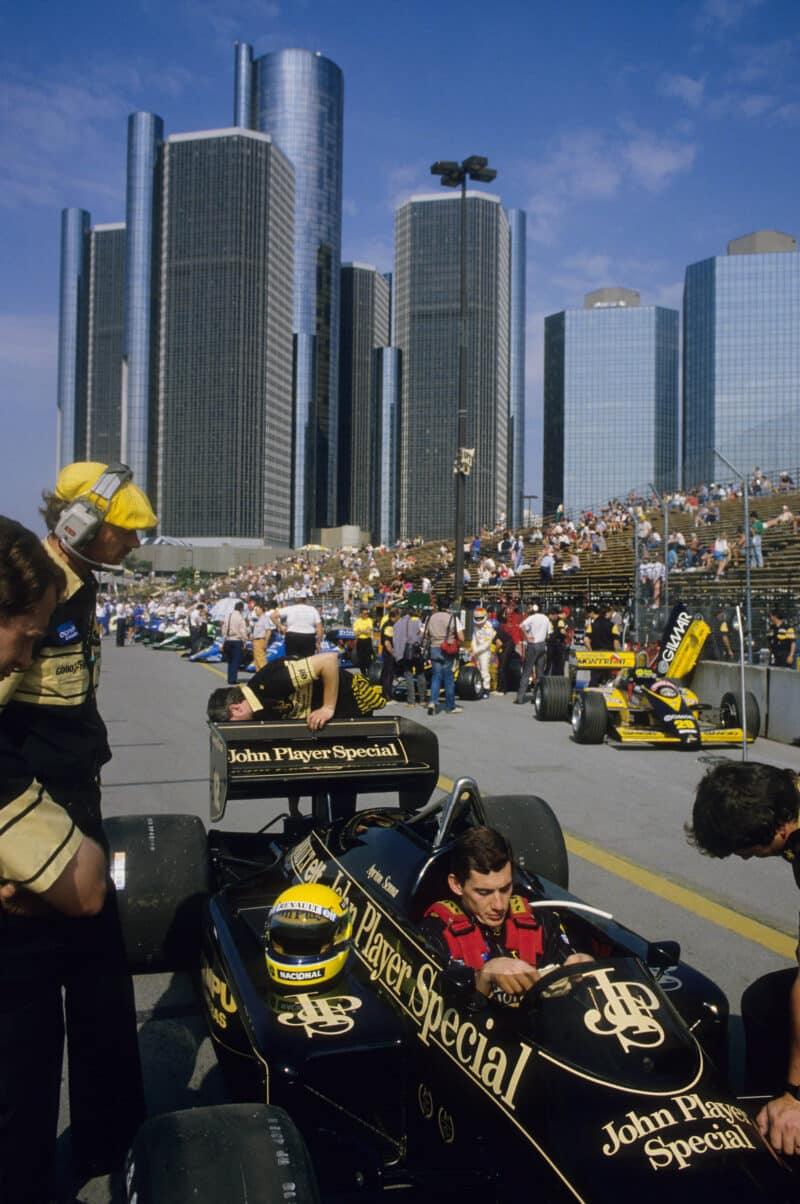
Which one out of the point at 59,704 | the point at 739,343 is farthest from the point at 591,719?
the point at 739,343

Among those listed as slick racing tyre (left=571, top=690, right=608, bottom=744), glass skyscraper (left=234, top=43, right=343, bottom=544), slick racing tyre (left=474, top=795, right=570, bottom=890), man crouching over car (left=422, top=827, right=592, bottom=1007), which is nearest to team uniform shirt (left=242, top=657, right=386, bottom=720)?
slick racing tyre (left=474, top=795, right=570, bottom=890)

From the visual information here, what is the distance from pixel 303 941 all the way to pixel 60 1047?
105 cm

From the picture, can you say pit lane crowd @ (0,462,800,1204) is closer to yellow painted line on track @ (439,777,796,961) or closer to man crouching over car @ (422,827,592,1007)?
man crouching over car @ (422,827,592,1007)

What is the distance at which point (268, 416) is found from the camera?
469ft

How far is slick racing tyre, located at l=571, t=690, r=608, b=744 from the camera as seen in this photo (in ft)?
38.8

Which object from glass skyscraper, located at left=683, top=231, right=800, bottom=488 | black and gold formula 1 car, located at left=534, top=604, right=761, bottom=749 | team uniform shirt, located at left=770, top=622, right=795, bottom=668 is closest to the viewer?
black and gold formula 1 car, located at left=534, top=604, right=761, bottom=749

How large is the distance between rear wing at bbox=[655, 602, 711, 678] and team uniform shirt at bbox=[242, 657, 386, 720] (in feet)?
27.2

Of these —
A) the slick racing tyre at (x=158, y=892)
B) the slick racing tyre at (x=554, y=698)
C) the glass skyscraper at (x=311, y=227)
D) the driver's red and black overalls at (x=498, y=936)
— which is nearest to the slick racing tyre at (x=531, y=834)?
the slick racing tyre at (x=158, y=892)

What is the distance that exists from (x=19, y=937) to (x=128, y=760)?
8.46m

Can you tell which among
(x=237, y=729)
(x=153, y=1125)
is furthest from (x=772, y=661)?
(x=153, y=1125)

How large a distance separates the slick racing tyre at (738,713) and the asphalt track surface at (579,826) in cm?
26

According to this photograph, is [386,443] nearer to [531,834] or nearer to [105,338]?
[105,338]

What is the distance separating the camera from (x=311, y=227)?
6865 inches

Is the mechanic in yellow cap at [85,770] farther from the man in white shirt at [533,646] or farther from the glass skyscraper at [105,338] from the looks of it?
the glass skyscraper at [105,338]
